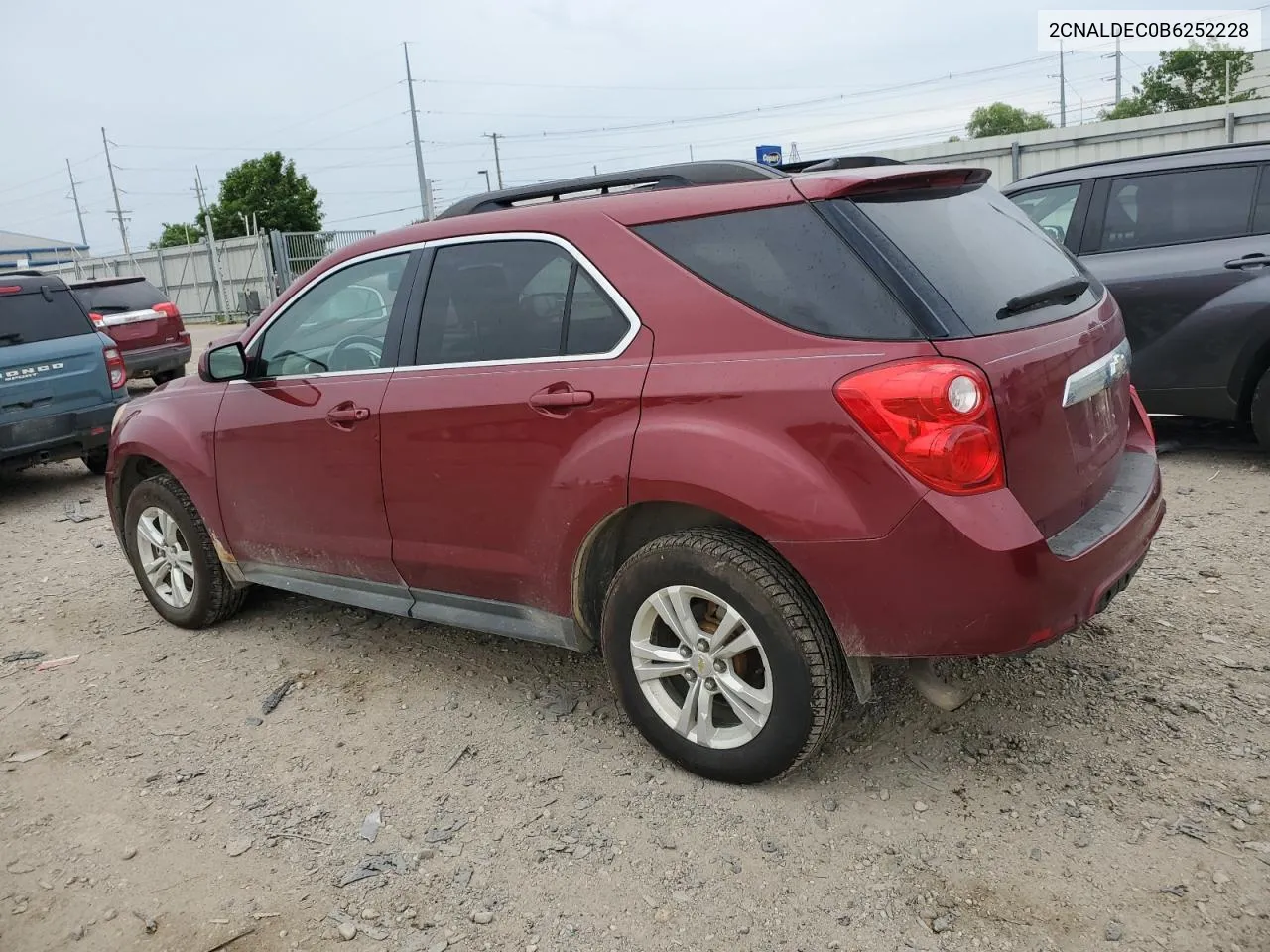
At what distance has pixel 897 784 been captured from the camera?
3.04m

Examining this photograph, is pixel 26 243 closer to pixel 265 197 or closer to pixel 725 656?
pixel 265 197

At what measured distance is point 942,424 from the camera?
2527 mm

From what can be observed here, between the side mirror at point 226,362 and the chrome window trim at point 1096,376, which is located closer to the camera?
the chrome window trim at point 1096,376

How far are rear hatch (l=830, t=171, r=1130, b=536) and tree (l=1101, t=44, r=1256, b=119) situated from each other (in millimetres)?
50331

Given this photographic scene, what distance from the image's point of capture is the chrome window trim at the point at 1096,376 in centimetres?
284

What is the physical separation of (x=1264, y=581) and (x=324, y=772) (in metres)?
3.76

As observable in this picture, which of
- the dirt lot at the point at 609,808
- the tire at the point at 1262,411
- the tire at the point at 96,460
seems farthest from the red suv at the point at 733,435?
the tire at the point at 96,460

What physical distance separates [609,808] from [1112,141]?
1816 cm

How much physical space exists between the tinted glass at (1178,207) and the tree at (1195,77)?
46.6 meters

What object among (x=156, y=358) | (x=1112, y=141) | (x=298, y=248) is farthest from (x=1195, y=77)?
(x=156, y=358)

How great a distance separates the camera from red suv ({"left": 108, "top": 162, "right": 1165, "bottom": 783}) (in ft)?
8.49

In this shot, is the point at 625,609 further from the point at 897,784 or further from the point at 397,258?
the point at 397,258

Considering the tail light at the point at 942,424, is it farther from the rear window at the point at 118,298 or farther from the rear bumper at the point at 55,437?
the rear window at the point at 118,298

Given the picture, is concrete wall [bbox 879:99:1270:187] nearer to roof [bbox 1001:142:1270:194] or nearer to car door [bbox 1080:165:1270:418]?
roof [bbox 1001:142:1270:194]
